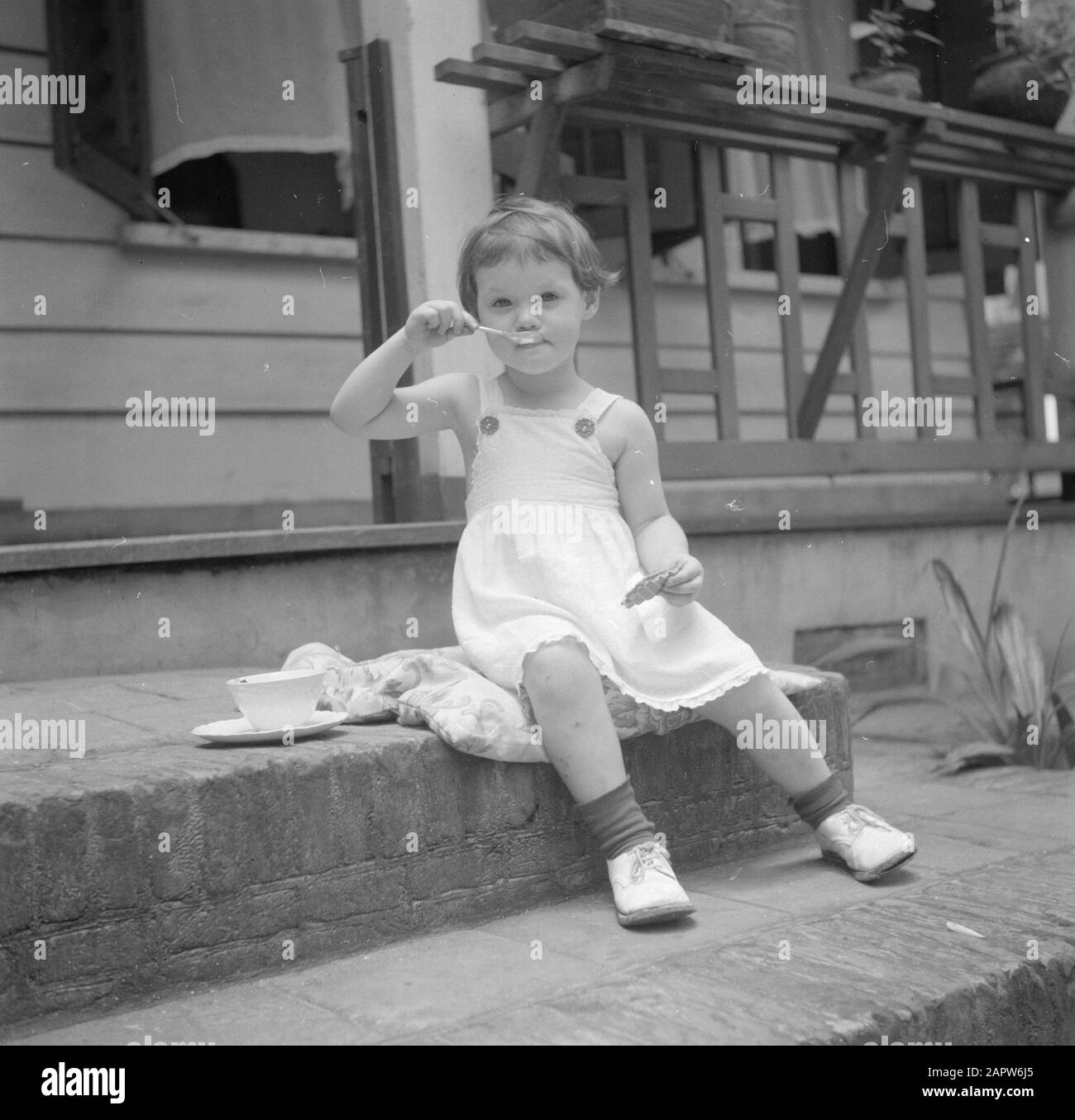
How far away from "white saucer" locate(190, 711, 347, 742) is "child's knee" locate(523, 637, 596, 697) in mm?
323

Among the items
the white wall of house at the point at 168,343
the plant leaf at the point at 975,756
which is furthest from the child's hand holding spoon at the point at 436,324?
the plant leaf at the point at 975,756

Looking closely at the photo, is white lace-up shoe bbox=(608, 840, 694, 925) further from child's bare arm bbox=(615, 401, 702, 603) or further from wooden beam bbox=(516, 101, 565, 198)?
wooden beam bbox=(516, 101, 565, 198)

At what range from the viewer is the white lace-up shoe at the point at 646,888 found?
195cm

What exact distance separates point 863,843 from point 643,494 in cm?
74

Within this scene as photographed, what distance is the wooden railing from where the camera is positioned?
3568 mm

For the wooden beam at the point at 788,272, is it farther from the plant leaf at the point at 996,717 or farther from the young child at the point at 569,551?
the young child at the point at 569,551

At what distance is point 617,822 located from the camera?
204cm

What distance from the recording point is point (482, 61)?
3426mm

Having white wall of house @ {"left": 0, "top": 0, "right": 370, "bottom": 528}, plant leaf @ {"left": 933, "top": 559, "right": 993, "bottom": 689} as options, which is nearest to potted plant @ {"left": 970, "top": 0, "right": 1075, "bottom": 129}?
plant leaf @ {"left": 933, "top": 559, "right": 993, "bottom": 689}

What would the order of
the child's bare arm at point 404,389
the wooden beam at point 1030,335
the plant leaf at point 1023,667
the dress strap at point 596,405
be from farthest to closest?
the wooden beam at point 1030,335, the plant leaf at point 1023,667, the dress strap at point 596,405, the child's bare arm at point 404,389

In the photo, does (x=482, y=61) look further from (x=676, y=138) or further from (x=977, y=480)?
(x=977, y=480)

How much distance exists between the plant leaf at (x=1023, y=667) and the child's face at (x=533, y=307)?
182 cm
